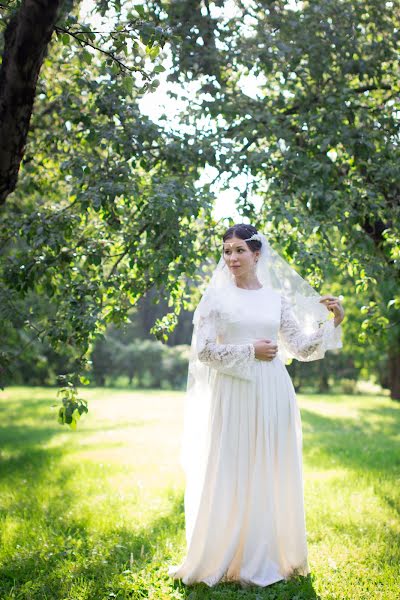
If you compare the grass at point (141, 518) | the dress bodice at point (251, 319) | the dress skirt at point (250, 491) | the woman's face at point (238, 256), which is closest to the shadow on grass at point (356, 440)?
the grass at point (141, 518)

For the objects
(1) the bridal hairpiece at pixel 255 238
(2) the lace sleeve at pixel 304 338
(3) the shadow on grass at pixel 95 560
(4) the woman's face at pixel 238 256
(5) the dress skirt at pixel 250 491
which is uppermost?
(1) the bridal hairpiece at pixel 255 238

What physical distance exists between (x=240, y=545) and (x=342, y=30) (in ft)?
17.1

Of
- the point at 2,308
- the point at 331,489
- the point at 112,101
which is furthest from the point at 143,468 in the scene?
the point at 112,101

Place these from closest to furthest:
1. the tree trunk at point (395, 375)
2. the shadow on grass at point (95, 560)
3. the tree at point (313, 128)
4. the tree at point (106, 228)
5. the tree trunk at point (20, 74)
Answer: the tree trunk at point (20, 74), the shadow on grass at point (95, 560), the tree at point (106, 228), the tree at point (313, 128), the tree trunk at point (395, 375)

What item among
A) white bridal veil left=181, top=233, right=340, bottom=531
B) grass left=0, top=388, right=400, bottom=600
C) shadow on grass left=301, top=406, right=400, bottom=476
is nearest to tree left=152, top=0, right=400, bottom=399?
white bridal veil left=181, top=233, right=340, bottom=531

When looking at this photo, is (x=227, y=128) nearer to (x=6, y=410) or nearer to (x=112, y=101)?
(x=112, y=101)

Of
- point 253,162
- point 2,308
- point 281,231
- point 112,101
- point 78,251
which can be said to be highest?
point 112,101

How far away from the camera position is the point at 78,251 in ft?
16.8

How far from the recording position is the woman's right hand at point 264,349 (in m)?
3.80

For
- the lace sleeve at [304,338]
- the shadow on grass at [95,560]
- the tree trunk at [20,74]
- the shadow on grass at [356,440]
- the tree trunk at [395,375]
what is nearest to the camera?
the tree trunk at [20,74]

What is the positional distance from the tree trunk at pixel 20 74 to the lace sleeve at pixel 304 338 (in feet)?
6.93

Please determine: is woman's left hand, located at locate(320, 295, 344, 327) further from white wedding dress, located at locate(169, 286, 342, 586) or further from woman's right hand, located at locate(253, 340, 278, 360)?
woman's right hand, located at locate(253, 340, 278, 360)

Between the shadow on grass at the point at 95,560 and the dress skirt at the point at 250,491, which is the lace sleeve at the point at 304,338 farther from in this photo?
the shadow on grass at the point at 95,560

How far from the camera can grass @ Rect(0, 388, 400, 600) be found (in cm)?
383
